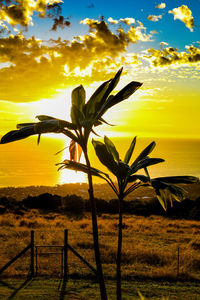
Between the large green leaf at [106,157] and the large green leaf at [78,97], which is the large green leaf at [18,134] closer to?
the large green leaf at [78,97]

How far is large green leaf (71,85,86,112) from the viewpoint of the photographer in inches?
231

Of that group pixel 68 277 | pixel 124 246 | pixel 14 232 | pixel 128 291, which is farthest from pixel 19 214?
pixel 128 291

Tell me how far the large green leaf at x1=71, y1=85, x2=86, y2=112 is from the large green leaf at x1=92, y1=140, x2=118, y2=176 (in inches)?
42.2

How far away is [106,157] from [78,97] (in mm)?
1514

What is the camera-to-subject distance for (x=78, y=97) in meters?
5.92

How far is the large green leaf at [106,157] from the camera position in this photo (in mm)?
6589

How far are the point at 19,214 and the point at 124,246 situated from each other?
18.8m

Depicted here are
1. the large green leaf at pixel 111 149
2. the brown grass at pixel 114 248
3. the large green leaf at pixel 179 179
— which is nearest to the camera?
the large green leaf at pixel 179 179

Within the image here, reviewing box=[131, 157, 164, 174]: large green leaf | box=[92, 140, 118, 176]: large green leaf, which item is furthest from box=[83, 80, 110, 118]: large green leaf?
box=[131, 157, 164, 174]: large green leaf

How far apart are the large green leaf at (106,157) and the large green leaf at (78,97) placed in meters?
1.07

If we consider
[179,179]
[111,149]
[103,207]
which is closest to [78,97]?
[111,149]

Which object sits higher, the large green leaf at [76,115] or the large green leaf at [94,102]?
the large green leaf at [94,102]

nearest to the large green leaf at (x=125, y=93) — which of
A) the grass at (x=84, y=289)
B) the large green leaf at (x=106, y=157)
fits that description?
the large green leaf at (x=106, y=157)

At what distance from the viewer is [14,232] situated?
20406 millimetres
